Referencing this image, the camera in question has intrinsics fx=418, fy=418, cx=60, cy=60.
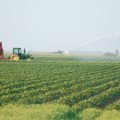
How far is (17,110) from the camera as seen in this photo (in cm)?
1387

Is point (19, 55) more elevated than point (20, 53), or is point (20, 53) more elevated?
point (20, 53)

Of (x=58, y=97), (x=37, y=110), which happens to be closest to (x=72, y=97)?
(x=58, y=97)

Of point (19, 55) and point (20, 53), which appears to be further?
point (20, 53)

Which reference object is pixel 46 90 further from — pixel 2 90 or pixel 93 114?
pixel 93 114

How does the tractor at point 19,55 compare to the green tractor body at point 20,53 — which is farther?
the green tractor body at point 20,53

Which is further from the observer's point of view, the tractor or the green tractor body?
the green tractor body

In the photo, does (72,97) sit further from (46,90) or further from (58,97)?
(46,90)

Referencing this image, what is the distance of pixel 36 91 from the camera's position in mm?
18797

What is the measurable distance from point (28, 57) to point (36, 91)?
30.0m

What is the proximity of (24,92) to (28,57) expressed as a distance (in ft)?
99.7

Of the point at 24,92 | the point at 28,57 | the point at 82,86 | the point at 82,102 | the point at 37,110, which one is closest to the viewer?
the point at 37,110

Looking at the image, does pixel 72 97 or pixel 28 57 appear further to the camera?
pixel 28 57

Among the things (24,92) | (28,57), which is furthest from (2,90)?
(28,57)

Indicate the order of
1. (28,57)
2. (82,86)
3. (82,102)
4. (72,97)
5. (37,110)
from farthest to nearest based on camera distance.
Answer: (28,57) < (82,86) < (72,97) < (82,102) < (37,110)
